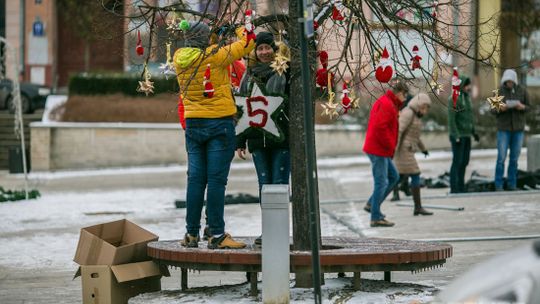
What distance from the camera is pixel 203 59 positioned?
30.8 feet

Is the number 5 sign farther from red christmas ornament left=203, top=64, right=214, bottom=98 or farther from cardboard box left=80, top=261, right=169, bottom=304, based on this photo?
cardboard box left=80, top=261, right=169, bottom=304

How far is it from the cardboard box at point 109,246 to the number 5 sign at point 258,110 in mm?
1226

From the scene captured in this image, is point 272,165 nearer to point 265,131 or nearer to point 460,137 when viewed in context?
point 265,131

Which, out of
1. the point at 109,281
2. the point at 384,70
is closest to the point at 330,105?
the point at 384,70

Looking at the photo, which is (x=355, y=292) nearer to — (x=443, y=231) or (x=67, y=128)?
(x=443, y=231)

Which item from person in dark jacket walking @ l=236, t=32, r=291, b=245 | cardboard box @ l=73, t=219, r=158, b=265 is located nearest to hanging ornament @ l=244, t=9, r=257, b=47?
person in dark jacket walking @ l=236, t=32, r=291, b=245

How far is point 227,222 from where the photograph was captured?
16.2m

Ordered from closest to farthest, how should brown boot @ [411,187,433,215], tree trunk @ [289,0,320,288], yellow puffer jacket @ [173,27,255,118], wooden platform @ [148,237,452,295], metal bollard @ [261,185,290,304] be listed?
metal bollard @ [261,185,290,304]
wooden platform @ [148,237,452,295]
yellow puffer jacket @ [173,27,255,118]
tree trunk @ [289,0,320,288]
brown boot @ [411,187,433,215]

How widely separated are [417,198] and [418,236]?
225 centimetres

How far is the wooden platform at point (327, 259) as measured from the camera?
29.0ft

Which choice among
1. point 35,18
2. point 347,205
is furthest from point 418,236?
point 35,18

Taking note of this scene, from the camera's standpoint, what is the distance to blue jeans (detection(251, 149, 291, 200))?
10.6 meters

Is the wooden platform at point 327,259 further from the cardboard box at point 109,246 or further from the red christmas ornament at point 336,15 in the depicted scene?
the red christmas ornament at point 336,15

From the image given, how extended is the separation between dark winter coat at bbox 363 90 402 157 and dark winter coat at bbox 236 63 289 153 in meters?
4.51
